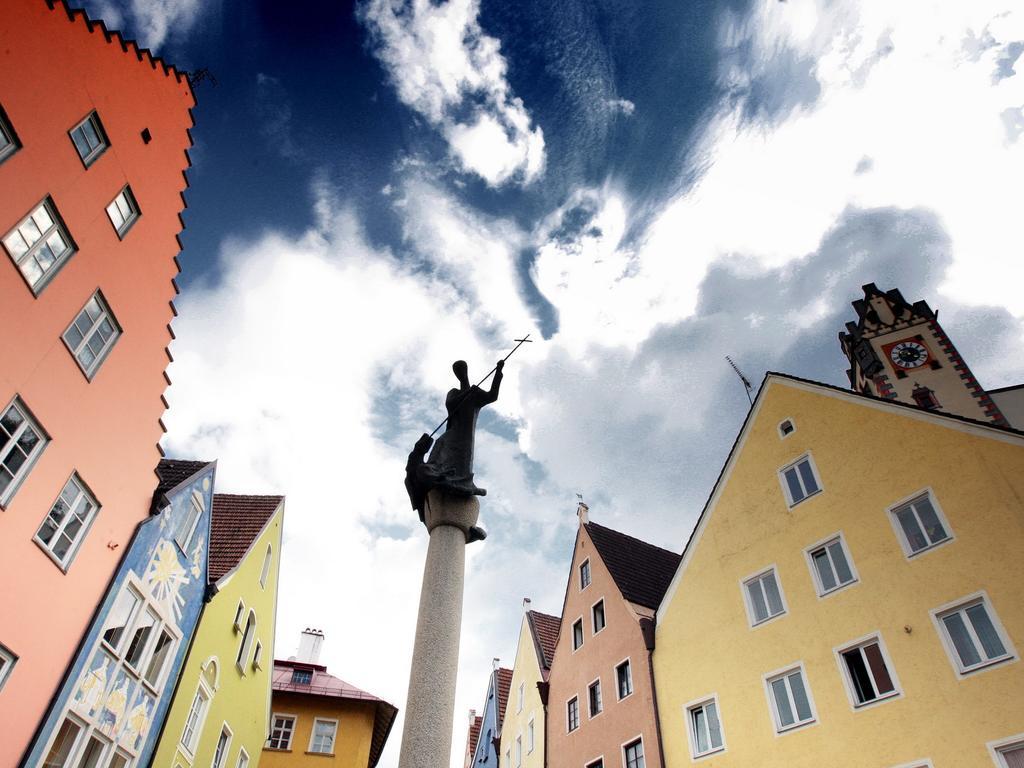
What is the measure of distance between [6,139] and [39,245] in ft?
6.98

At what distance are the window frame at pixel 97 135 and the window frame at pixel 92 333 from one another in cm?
310

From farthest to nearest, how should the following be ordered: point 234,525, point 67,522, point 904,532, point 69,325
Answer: point 234,525 → point 904,532 → point 67,522 → point 69,325

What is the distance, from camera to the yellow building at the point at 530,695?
2992 cm

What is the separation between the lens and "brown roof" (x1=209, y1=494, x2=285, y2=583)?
81.9 feet

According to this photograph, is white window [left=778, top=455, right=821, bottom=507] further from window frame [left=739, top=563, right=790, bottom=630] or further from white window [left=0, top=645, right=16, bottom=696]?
white window [left=0, top=645, right=16, bottom=696]

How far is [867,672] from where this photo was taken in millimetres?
16938

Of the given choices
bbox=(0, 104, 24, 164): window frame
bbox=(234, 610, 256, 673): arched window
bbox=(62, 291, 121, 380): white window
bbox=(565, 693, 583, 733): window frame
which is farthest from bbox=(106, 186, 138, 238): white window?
bbox=(565, 693, 583, 733): window frame

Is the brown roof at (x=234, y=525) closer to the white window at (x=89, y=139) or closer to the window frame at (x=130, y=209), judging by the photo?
the window frame at (x=130, y=209)

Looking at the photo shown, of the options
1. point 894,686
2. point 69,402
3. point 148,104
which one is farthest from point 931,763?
point 148,104

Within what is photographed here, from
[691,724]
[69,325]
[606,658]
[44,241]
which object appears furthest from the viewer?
[606,658]

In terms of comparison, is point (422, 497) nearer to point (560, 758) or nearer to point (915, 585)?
point (915, 585)

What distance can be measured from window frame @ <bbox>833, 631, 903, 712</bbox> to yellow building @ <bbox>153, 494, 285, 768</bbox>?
1823cm

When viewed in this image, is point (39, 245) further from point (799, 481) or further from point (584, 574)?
point (584, 574)

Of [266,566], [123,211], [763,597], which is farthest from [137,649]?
[763,597]
